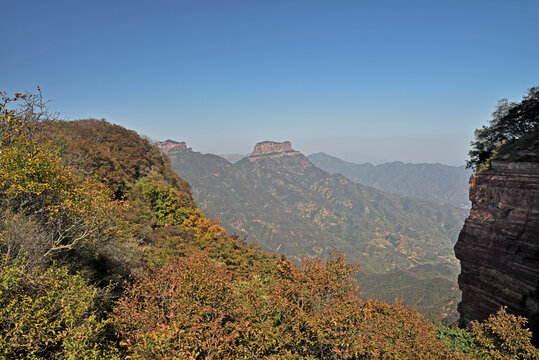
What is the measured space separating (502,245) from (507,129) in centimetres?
1940

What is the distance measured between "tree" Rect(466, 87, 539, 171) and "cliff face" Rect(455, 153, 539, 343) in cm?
646

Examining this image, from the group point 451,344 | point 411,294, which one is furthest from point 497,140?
point 411,294

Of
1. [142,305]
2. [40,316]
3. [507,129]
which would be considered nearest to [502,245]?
[507,129]

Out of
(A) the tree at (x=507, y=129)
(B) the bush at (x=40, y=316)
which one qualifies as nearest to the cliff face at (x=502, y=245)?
(A) the tree at (x=507, y=129)

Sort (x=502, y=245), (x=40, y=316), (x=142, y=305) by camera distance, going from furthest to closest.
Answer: (x=502, y=245)
(x=142, y=305)
(x=40, y=316)

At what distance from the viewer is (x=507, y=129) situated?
121 feet

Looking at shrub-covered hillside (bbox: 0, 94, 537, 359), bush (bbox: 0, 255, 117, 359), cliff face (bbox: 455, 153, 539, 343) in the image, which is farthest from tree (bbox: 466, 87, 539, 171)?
bush (bbox: 0, 255, 117, 359)

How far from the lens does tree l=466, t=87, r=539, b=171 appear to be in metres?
35.1

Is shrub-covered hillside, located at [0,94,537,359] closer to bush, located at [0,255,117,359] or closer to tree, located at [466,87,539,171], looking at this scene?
bush, located at [0,255,117,359]

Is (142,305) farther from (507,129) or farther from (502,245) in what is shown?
(507,129)

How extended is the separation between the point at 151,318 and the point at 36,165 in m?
10.2

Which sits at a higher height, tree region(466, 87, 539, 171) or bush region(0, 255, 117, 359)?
tree region(466, 87, 539, 171)

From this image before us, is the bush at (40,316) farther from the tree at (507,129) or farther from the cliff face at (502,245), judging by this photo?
the tree at (507,129)

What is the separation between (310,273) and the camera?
14.5 meters
